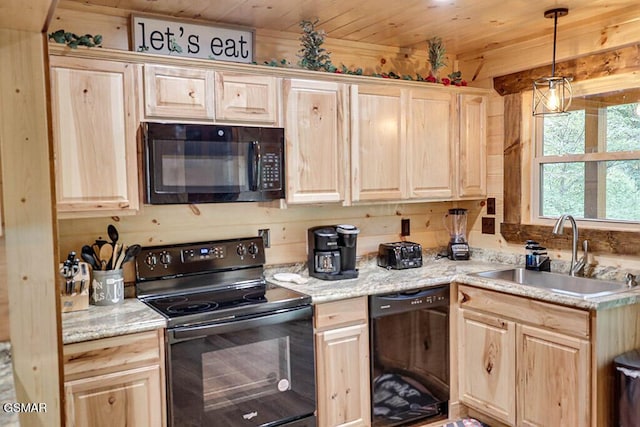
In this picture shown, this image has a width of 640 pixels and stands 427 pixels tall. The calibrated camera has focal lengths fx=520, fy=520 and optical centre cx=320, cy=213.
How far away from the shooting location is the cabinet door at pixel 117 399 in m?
2.06

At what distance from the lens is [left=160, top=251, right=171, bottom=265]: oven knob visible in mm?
2711

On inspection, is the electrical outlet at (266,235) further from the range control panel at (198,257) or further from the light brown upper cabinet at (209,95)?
the light brown upper cabinet at (209,95)

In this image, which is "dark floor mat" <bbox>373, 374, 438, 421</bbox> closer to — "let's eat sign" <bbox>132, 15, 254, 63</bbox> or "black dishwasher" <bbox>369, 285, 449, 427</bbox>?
"black dishwasher" <bbox>369, 285, 449, 427</bbox>

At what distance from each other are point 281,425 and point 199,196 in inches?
46.5

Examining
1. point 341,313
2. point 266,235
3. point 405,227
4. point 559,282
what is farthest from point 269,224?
point 559,282

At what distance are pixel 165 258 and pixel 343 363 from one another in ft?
3.55

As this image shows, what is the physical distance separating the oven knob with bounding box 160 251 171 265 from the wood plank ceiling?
126 cm

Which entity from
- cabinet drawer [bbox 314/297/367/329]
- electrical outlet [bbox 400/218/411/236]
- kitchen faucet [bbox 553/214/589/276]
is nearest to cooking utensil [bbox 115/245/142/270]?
cabinet drawer [bbox 314/297/367/329]

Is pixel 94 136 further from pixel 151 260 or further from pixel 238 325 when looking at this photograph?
pixel 238 325

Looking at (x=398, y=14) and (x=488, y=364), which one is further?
(x=488, y=364)

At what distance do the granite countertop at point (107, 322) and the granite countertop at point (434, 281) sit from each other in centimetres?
79

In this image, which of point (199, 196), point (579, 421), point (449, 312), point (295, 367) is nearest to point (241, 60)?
point (199, 196)

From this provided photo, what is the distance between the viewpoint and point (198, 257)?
9.22 feet

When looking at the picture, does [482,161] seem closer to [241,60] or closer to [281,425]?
[241,60]
